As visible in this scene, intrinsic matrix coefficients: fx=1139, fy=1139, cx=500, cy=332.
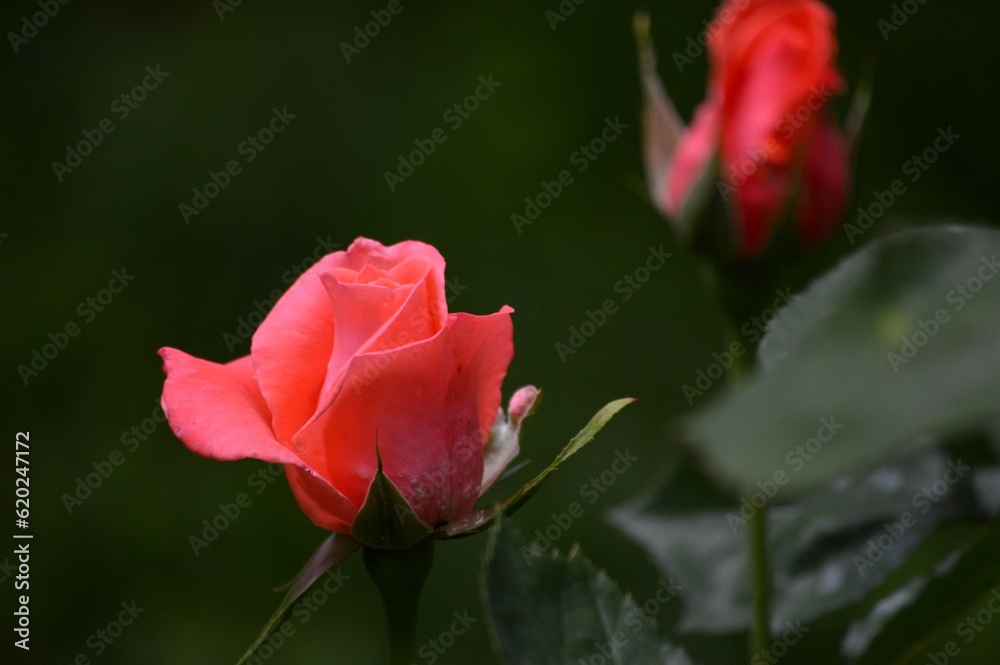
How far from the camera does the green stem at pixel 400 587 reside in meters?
0.48

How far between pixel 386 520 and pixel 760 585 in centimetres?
18

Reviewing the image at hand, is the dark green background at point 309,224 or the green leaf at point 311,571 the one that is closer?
the green leaf at point 311,571

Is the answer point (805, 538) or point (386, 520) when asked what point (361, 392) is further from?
point (805, 538)

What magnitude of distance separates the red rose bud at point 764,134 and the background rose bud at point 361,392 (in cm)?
22

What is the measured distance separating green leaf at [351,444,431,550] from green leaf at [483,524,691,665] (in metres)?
0.06

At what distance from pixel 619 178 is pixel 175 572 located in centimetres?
117

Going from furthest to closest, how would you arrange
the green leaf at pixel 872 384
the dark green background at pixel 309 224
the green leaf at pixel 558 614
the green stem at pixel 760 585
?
the dark green background at pixel 309 224
the green stem at pixel 760 585
the green leaf at pixel 558 614
the green leaf at pixel 872 384

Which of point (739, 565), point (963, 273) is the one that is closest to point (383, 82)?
point (739, 565)

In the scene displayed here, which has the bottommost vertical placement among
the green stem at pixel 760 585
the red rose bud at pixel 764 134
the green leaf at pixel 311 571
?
the green stem at pixel 760 585

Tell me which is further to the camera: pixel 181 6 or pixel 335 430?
pixel 181 6

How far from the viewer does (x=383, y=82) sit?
8.17ft

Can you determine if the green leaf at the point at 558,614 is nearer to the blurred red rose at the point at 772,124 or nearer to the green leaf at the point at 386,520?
the green leaf at the point at 386,520

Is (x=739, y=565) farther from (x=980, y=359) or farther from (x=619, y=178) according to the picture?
(x=619, y=178)

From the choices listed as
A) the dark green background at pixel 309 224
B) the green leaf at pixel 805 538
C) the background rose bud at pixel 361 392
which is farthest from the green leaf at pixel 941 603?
the dark green background at pixel 309 224
